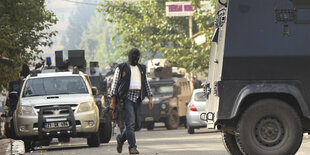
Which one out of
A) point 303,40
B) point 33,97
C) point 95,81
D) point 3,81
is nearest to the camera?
point 303,40

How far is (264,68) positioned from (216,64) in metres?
0.90

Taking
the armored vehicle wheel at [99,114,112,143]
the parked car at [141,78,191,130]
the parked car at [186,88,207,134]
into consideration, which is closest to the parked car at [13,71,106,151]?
the armored vehicle wheel at [99,114,112,143]

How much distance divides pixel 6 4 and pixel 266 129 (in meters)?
13.4

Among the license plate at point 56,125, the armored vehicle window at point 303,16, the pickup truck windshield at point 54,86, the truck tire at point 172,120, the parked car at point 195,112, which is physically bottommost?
the truck tire at point 172,120

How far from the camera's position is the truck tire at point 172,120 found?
33.1 m

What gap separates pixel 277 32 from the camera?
11188mm

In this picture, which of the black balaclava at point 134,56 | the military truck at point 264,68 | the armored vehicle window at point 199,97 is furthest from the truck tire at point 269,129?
the armored vehicle window at point 199,97

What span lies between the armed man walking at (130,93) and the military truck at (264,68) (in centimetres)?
319

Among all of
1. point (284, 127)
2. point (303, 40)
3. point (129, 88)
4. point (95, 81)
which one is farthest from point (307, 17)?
point (95, 81)

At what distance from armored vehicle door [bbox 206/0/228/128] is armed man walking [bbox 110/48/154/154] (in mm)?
2043

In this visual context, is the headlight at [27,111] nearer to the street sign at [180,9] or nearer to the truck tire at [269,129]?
the truck tire at [269,129]

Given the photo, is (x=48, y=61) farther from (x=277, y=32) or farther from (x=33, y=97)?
(x=277, y=32)

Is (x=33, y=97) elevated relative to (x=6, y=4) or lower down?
lower down

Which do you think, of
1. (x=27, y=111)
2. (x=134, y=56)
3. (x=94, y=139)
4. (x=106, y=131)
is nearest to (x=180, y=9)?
(x=106, y=131)
